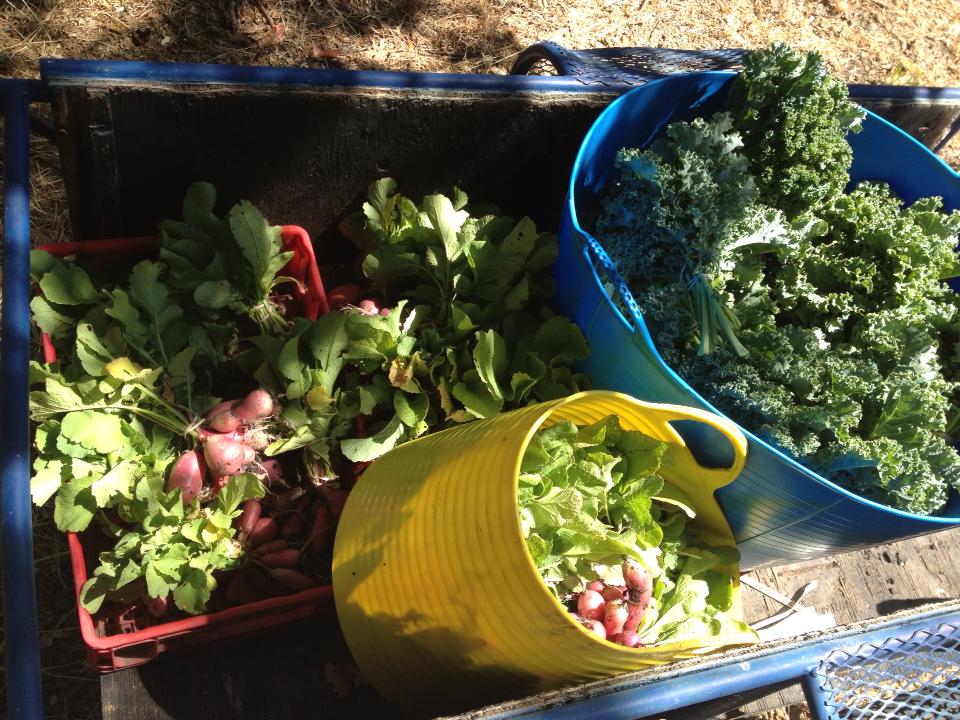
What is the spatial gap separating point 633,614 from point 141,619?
93cm

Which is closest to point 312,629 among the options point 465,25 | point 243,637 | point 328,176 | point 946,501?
point 243,637

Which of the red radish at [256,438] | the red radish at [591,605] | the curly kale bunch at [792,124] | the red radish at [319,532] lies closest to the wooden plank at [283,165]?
the red radish at [319,532]

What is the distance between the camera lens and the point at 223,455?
158 cm

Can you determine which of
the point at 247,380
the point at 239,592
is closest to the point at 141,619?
the point at 239,592

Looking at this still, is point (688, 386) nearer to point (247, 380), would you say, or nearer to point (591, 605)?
point (591, 605)

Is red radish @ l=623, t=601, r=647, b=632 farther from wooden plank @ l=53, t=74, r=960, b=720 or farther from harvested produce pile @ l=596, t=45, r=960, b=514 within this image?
wooden plank @ l=53, t=74, r=960, b=720

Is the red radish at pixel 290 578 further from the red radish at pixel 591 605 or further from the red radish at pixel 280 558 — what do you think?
the red radish at pixel 591 605

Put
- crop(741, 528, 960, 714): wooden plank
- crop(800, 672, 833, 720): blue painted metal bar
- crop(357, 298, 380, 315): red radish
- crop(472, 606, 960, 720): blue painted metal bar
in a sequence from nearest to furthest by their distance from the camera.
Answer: crop(472, 606, 960, 720): blue painted metal bar → crop(800, 672, 833, 720): blue painted metal bar → crop(357, 298, 380, 315): red radish → crop(741, 528, 960, 714): wooden plank

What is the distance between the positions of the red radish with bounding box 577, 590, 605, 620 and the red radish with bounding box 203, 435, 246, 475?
71cm

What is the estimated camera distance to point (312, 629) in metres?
1.78

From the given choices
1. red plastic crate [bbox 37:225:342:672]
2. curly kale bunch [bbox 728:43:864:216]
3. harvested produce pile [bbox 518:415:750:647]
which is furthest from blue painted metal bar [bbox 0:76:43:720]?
curly kale bunch [bbox 728:43:864:216]

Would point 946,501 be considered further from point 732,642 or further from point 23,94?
point 23,94

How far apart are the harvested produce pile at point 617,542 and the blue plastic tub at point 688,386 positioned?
11 cm

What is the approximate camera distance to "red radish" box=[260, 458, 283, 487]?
66.4 inches
